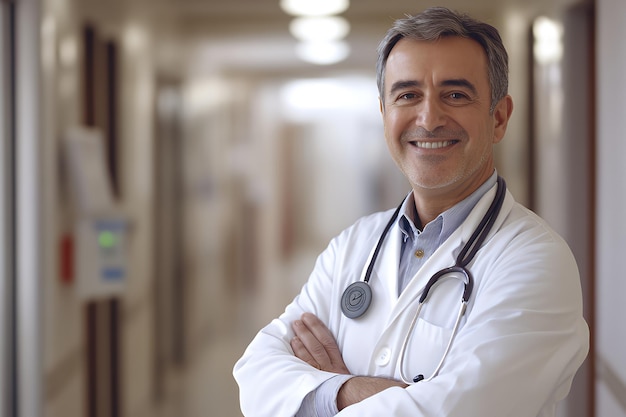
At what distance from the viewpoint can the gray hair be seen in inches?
54.8

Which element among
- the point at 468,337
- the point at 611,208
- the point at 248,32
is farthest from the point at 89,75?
the point at 468,337

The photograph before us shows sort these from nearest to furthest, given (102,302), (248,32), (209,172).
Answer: (102,302) → (248,32) → (209,172)

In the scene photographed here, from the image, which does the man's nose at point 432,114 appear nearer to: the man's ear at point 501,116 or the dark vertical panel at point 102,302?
the man's ear at point 501,116

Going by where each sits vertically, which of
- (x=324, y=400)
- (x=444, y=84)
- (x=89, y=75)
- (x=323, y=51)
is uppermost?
(x=323, y=51)

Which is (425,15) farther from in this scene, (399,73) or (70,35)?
(70,35)

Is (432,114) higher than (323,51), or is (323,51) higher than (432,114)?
(323,51)

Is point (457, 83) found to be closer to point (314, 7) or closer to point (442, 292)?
point (442, 292)

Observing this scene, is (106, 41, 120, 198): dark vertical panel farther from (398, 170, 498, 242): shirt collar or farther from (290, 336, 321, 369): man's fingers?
(398, 170, 498, 242): shirt collar

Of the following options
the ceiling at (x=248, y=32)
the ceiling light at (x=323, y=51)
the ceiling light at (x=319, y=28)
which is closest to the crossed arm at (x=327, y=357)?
the ceiling at (x=248, y=32)

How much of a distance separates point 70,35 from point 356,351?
2.30 m

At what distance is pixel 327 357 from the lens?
1499 millimetres

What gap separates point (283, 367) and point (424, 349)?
0.29m

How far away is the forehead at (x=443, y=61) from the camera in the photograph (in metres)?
1.39

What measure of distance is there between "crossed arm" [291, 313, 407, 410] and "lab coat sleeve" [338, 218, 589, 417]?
6cm
